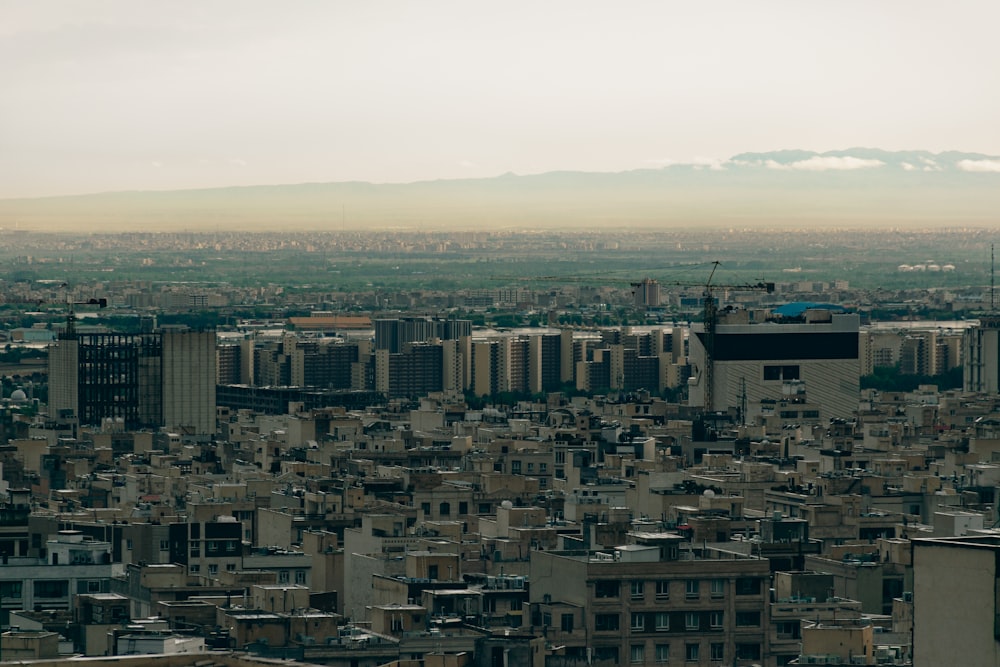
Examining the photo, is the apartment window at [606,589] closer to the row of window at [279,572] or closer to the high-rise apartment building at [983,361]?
the row of window at [279,572]

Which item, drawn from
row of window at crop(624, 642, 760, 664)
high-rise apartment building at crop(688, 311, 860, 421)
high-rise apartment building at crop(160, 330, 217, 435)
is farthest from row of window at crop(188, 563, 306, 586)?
high-rise apartment building at crop(688, 311, 860, 421)

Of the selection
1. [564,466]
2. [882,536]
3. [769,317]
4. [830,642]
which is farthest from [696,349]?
[830,642]

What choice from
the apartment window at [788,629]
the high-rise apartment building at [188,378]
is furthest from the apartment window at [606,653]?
the high-rise apartment building at [188,378]

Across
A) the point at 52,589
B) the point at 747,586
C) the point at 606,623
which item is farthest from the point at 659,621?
the point at 52,589

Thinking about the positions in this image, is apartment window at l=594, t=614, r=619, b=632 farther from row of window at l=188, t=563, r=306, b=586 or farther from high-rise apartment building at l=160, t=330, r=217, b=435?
high-rise apartment building at l=160, t=330, r=217, b=435

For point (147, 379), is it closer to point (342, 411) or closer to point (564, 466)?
point (342, 411)

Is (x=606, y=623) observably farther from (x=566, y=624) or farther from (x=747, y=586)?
(x=747, y=586)

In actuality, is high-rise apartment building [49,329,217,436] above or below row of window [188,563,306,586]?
below
